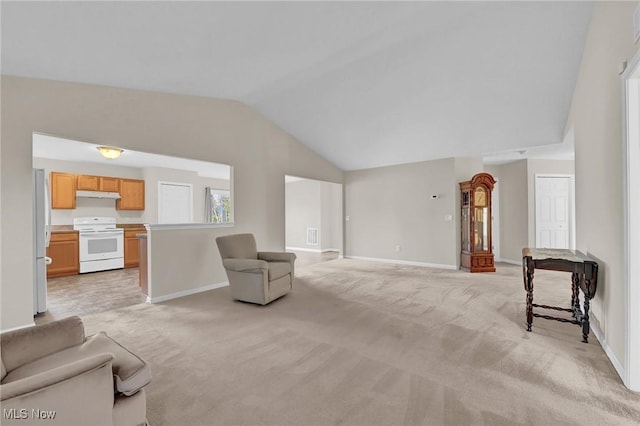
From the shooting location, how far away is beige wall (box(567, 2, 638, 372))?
2.07 m

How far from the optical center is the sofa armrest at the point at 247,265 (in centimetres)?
357

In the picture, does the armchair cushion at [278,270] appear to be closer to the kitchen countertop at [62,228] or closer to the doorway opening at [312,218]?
the kitchen countertop at [62,228]

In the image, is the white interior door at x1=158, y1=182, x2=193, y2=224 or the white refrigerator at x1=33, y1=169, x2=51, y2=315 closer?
the white refrigerator at x1=33, y1=169, x2=51, y2=315

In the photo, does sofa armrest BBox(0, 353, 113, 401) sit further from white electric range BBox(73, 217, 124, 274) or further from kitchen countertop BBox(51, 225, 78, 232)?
kitchen countertop BBox(51, 225, 78, 232)

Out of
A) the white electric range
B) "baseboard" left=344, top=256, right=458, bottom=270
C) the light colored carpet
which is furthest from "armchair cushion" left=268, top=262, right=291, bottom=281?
the white electric range

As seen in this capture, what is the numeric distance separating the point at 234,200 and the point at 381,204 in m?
3.75

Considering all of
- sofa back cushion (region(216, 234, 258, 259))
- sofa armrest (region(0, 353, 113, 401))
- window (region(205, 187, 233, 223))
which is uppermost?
window (region(205, 187, 233, 223))

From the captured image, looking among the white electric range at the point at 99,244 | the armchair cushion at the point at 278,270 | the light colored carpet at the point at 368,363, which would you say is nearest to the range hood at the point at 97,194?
the white electric range at the point at 99,244

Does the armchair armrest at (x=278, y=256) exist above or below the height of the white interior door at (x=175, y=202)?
below

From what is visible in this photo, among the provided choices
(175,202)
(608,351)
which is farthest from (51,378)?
(175,202)

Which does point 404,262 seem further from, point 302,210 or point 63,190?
point 63,190

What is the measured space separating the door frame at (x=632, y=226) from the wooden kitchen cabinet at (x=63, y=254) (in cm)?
774

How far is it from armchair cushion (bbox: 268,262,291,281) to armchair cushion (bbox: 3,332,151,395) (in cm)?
217

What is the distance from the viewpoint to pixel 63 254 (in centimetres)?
545
